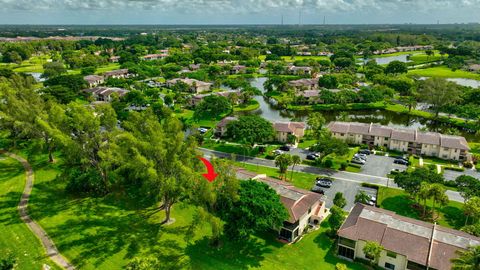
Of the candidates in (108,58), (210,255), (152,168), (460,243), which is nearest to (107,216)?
(152,168)

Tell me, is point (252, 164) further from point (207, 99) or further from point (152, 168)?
point (207, 99)

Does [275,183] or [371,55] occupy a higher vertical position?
[371,55]

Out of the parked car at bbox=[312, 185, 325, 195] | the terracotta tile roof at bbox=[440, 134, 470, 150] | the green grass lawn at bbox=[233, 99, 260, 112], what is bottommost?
the parked car at bbox=[312, 185, 325, 195]

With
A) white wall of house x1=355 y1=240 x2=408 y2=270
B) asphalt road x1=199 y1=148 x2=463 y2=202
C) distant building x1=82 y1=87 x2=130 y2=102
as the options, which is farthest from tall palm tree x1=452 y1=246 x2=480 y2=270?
distant building x1=82 y1=87 x2=130 y2=102

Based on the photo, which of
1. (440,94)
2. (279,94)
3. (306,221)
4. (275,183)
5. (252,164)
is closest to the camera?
(306,221)

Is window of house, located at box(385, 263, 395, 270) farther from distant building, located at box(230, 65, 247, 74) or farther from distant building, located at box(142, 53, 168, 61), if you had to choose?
distant building, located at box(142, 53, 168, 61)

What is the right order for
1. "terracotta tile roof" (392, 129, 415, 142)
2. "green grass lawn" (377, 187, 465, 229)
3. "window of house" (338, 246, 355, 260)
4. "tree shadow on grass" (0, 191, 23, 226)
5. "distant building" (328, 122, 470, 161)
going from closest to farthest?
"window of house" (338, 246, 355, 260) < "tree shadow on grass" (0, 191, 23, 226) < "green grass lawn" (377, 187, 465, 229) < "distant building" (328, 122, 470, 161) < "terracotta tile roof" (392, 129, 415, 142)

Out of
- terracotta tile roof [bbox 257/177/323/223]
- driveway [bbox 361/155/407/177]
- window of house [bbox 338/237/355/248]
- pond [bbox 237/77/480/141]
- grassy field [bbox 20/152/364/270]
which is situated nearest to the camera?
grassy field [bbox 20/152/364/270]
